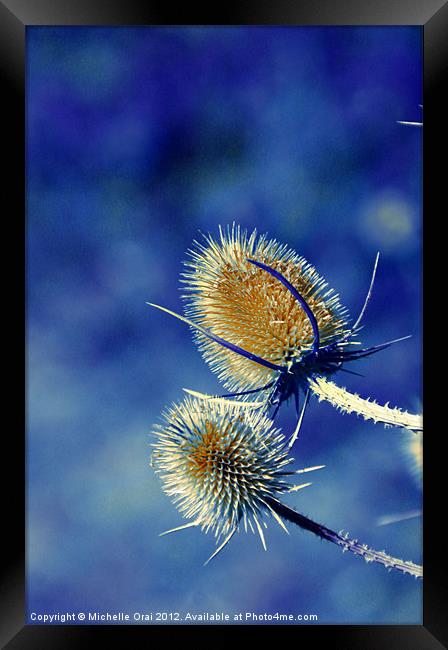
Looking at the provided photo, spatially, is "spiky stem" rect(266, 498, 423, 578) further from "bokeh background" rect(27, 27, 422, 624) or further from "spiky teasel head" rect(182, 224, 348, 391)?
"spiky teasel head" rect(182, 224, 348, 391)

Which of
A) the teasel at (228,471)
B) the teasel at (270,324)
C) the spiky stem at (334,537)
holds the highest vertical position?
the teasel at (270,324)

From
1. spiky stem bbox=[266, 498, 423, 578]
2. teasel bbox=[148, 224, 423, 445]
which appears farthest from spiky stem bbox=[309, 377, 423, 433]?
spiky stem bbox=[266, 498, 423, 578]

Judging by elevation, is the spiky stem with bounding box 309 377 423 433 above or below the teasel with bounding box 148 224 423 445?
below

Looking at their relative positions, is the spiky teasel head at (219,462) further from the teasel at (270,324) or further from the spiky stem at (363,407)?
the spiky stem at (363,407)

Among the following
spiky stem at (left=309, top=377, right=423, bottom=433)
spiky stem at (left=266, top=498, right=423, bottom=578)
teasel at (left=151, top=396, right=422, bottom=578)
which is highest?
spiky stem at (left=309, top=377, right=423, bottom=433)

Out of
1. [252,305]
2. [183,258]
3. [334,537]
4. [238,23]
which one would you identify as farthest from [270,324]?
[238,23]

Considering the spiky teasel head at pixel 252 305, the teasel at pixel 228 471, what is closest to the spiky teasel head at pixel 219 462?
the teasel at pixel 228 471

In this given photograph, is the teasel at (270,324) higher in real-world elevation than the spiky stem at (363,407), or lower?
higher
